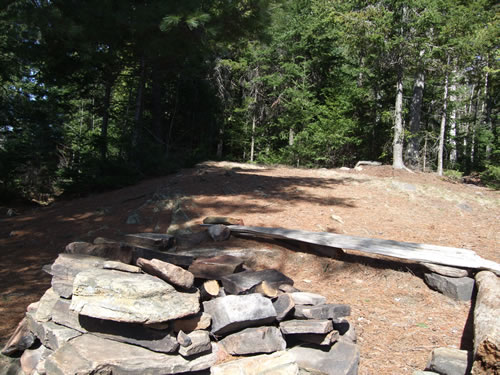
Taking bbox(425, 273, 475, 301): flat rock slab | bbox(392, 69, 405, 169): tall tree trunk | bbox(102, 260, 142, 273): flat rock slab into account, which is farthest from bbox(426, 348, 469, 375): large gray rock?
bbox(392, 69, 405, 169): tall tree trunk

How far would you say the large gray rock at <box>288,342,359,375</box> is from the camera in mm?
2754

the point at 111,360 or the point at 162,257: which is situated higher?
the point at 162,257

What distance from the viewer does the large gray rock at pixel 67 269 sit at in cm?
306

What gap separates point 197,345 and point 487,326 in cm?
202

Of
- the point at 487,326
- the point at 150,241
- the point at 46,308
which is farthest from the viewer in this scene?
the point at 150,241

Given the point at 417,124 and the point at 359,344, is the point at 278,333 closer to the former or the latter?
the point at 359,344

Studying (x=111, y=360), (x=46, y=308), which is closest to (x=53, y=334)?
(x=46, y=308)

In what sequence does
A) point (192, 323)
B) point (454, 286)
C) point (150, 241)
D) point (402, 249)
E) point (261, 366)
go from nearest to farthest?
1. point (261, 366)
2. point (192, 323)
3. point (454, 286)
4. point (402, 249)
5. point (150, 241)

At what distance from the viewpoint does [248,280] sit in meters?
3.15

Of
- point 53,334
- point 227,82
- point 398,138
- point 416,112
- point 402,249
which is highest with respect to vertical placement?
point 227,82

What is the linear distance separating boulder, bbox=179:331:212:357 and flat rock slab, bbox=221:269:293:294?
0.45m

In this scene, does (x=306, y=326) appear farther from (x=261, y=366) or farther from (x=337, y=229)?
(x=337, y=229)

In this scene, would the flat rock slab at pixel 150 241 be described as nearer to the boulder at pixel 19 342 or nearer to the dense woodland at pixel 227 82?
the boulder at pixel 19 342

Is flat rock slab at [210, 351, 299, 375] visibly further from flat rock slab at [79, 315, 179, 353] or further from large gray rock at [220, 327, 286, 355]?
flat rock slab at [79, 315, 179, 353]
